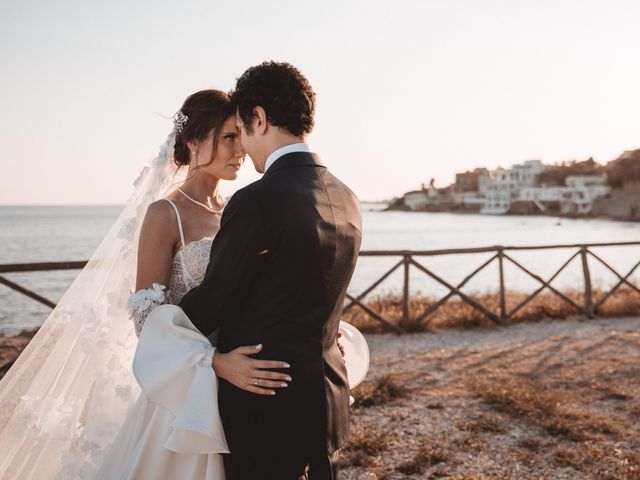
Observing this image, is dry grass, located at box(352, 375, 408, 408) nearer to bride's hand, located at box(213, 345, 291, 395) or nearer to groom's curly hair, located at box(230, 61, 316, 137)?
bride's hand, located at box(213, 345, 291, 395)

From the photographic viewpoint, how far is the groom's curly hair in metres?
1.92

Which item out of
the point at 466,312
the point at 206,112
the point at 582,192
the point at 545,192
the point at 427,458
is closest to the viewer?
the point at 206,112

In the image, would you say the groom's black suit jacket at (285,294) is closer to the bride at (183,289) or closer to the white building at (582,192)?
the bride at (183,289)

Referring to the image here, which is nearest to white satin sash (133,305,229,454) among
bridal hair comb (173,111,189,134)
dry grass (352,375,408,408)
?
bridal hair comb (173,111,189,134)

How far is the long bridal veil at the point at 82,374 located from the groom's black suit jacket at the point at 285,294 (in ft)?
3.06

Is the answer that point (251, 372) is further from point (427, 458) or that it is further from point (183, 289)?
point (427, 458)

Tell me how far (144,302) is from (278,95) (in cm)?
103

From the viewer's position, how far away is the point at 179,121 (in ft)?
9.19

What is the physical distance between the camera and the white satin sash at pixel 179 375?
6.33 feet

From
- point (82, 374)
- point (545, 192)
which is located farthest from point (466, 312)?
point (545, 192)

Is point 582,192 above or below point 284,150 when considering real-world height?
above

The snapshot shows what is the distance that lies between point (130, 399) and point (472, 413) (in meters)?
3.65

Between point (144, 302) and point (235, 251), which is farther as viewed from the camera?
point (144, 302)

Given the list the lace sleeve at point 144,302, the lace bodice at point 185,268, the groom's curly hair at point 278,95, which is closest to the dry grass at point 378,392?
the lace bodice at point 185,268
